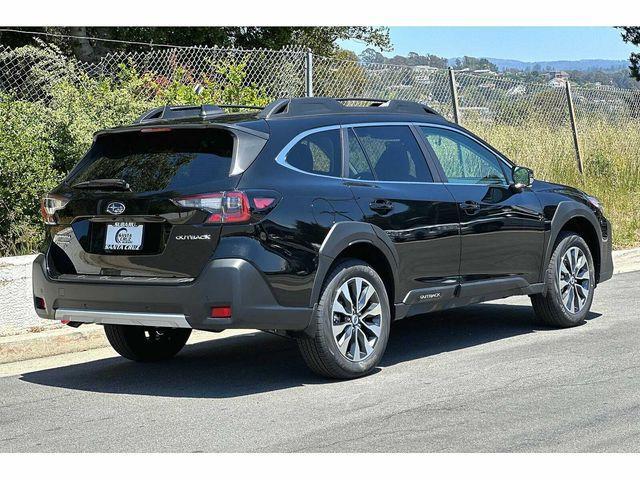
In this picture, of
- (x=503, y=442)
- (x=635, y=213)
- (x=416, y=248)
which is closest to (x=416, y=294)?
(x=416, y=248)

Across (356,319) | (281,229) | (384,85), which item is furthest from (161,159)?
(384,85)

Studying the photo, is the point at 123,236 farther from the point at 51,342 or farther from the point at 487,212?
the point at 487,212

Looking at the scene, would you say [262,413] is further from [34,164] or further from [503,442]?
[34,164]

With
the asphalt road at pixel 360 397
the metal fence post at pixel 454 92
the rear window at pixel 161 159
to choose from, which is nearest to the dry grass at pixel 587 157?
the metal fence post at pixel 454 92

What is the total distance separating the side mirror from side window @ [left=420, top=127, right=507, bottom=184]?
0.09 meters

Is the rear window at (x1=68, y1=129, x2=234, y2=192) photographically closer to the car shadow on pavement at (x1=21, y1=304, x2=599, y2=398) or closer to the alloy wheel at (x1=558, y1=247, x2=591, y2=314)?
the car shadow on pavement at (x1=21, y1=304, x2=599, y2=398)

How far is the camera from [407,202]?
26.0 ft

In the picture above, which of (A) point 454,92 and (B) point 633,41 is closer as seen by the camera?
(A) point 454,92

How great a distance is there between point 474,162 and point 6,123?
457cm

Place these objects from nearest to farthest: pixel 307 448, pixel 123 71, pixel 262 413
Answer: pixel 307 448, pixel 262 413, pixel 123 71

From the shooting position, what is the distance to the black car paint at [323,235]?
691 cm

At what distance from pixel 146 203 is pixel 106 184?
0.40 meters

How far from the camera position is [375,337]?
761cm

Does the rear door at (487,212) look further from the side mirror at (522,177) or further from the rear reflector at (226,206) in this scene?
the rear reflector at (226,206)
